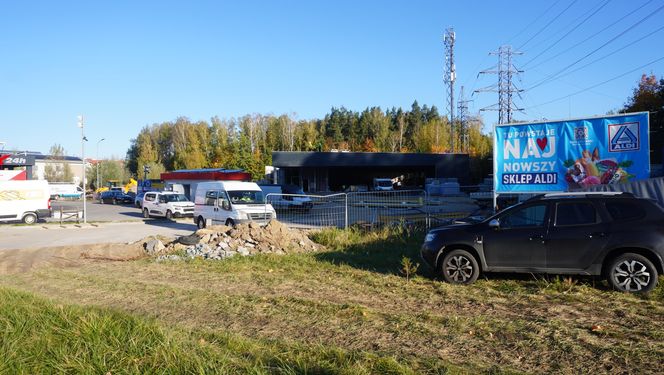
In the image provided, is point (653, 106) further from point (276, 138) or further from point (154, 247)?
point (276, 138)

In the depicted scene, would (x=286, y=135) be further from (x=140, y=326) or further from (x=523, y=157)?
(x=140, y=326)

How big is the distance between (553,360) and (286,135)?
323 feet

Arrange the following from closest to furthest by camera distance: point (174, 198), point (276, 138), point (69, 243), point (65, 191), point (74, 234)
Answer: point (69, 243)
point (74, 234)
point (174, 198)
point (65, 191)
point (276, 138)

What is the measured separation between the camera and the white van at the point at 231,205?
2022 cm

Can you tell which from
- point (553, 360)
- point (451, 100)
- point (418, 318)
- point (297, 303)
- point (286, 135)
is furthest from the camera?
point (286, 135)

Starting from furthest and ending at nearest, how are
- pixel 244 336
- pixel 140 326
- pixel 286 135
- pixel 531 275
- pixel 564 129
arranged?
pixel 286 135
pixel 564 129
pixel 531 275
pixel 244 336
pixel 140 326

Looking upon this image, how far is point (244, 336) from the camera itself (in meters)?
6.08

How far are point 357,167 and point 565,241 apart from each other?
5892cm

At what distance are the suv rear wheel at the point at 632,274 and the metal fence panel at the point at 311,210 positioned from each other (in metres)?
9.62

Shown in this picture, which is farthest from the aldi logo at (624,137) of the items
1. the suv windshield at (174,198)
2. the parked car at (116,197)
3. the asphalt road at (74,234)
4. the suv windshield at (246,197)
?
the parked car at (116,197)

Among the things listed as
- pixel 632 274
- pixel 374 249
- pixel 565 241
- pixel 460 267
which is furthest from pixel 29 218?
pixel 632 274

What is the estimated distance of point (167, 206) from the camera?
104ft

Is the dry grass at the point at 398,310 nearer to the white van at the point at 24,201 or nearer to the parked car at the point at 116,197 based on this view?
the white van at the point at 24,201

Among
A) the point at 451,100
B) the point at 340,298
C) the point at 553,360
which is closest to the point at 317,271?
the point at 340,298
